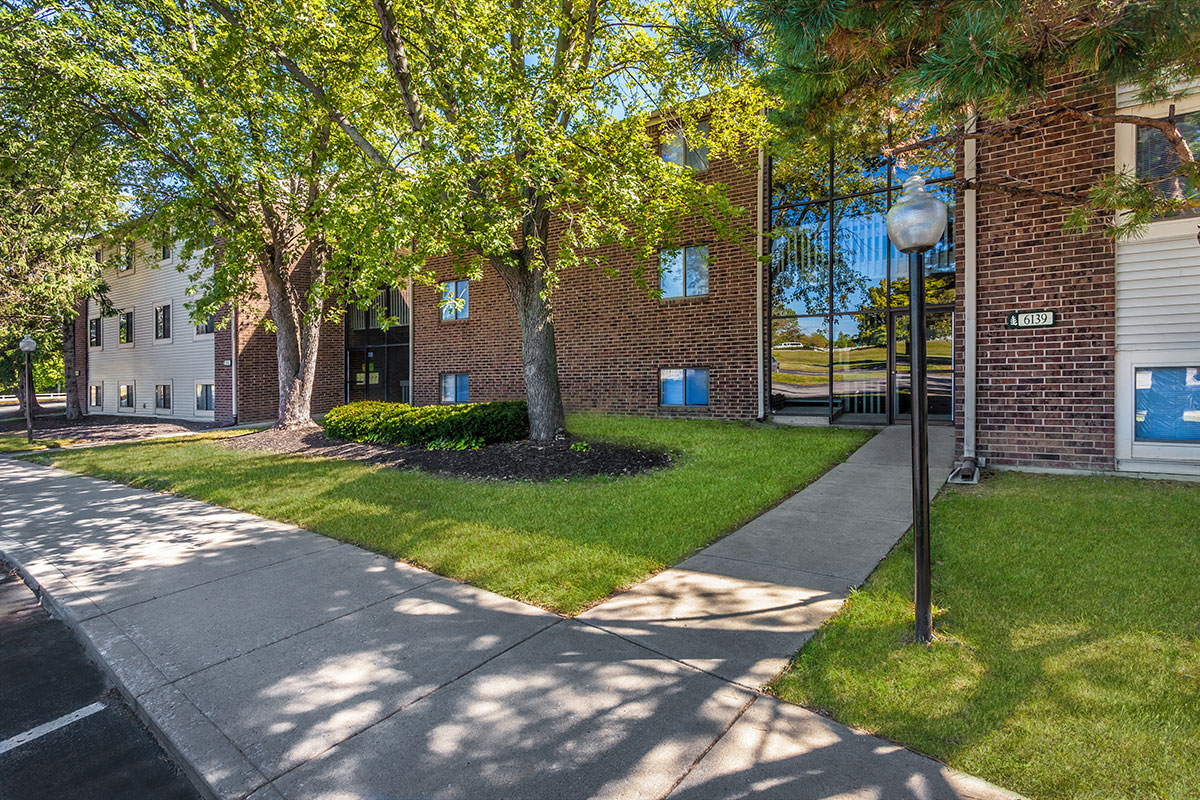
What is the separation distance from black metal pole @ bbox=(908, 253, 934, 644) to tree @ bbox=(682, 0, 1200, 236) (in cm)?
111

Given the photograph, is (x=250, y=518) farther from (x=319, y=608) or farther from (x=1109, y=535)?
(x=1109, y=535)

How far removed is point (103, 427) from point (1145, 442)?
80.4 feet

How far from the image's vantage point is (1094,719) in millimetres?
Answer: 2473

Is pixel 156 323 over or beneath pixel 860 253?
beneath

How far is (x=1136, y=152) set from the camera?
6762 mm

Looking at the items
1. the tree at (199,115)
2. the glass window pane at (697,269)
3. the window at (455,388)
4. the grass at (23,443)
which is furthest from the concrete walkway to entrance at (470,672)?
the window at (455,388)

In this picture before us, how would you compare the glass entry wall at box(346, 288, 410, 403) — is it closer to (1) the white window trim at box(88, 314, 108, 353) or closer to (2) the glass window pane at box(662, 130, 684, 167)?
(2) the glass window pane at box(662, 130, 684, 167)

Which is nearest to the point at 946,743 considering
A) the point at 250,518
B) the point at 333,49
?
the point at 250,518

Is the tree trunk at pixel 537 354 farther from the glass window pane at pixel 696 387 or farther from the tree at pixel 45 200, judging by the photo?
the tree at pixel 45 200

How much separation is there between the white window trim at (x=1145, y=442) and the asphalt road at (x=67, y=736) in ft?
30.3

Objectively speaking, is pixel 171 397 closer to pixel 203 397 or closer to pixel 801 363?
pixel 203 397

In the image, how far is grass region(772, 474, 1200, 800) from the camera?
226 centimetres

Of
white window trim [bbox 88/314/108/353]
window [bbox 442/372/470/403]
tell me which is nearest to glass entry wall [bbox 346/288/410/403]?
window [bbox 442/372/470/403]

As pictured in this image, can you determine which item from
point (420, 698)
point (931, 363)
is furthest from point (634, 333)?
point (420, 698)
